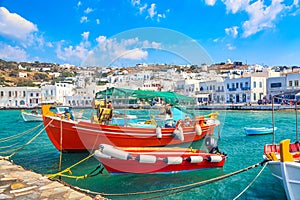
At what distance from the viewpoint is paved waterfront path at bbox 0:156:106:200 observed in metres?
5.11

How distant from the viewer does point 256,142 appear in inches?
630

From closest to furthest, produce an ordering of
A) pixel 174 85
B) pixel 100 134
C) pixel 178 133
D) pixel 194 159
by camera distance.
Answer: pixel 194 159 < pixel 100 134 < pixel 178 133 < pixel 174 85

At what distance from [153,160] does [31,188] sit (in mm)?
3799

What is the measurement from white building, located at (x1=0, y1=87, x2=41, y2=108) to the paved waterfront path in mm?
67132

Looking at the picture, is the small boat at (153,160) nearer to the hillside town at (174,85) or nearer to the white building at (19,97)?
the hillside town at (174,85)

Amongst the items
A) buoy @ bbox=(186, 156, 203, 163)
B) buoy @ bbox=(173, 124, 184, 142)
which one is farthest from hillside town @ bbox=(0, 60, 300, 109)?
buoy @ bbox=(186, 156, 203, 163)

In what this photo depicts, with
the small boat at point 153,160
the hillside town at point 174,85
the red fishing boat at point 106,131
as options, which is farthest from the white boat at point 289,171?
the red fishing boat at point 106,131

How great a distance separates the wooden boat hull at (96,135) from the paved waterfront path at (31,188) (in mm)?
4171

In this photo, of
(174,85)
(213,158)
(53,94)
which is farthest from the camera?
(53,94)

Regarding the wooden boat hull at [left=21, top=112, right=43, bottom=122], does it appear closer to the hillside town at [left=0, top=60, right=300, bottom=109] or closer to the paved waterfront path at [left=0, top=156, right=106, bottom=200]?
the hillside town at [left=0, top=60, right=300, bottom=109]

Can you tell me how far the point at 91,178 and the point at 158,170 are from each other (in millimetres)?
2354

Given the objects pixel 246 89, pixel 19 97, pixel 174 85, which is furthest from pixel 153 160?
pixel 19 97

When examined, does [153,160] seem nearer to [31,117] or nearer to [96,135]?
[96,135]

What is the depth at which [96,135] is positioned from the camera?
11.0m
